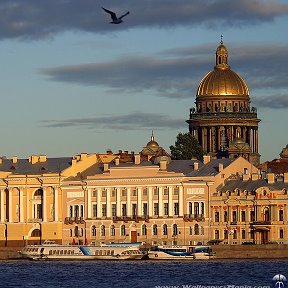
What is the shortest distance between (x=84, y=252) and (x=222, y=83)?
39109mm

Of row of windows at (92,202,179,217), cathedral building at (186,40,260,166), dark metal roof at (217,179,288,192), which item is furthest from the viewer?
cathedral building at (186,40,260,166)

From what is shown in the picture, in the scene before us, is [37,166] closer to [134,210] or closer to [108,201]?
[108,201]

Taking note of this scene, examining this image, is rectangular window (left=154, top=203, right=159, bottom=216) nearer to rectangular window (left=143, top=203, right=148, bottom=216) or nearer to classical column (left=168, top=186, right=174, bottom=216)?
rectangular window (left=143, top=203, right=148, bottom=216)

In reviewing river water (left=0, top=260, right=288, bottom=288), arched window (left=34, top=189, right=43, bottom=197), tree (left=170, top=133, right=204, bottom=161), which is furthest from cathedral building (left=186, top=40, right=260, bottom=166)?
river water (left=0, top=260, right=288, bottom=288)

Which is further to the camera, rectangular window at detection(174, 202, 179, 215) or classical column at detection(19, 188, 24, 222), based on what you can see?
classical column at detection(19, 188, 24, 222)

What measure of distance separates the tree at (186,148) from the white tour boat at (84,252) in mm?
A: 24902

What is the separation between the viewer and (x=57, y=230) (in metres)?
143

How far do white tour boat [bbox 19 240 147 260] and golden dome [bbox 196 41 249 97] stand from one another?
3686 cm

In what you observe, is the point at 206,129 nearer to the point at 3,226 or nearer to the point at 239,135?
the point at 239,135

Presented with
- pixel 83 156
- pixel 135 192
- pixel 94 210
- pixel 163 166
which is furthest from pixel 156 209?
pixel 83 156

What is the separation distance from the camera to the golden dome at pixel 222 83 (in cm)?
16812

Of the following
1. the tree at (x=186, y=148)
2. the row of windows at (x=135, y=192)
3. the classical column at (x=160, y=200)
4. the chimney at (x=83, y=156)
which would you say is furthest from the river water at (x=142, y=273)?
the tree at (x=186, y=148)

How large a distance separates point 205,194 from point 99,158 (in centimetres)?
1332

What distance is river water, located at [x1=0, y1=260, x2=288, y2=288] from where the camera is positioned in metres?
102
